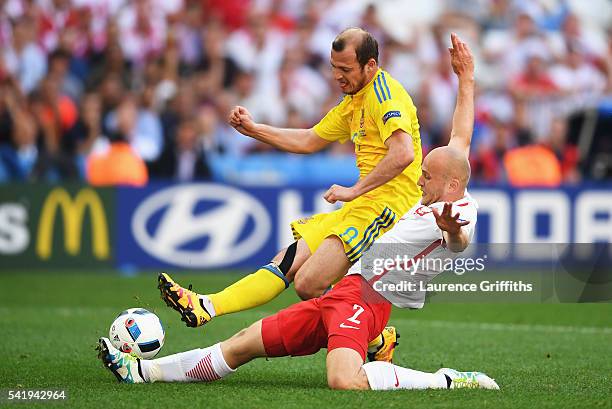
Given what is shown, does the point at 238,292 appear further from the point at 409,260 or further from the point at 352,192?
the point at 409,260

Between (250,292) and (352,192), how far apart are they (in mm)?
1018

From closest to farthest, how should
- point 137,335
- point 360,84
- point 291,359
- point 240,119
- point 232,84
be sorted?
point 137,335, point 360,84, point 240,119, point 291,359, point 232,84

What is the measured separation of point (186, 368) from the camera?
22.2 feet

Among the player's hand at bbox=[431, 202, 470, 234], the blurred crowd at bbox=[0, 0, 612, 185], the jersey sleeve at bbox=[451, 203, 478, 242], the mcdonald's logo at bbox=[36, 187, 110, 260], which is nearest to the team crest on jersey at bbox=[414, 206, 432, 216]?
the jersey sleeve at bbox=[451, 203, 478, 242]

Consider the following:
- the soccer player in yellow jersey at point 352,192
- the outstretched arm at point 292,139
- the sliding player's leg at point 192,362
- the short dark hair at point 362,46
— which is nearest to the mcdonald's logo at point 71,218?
the outstretched arm at point 292,139

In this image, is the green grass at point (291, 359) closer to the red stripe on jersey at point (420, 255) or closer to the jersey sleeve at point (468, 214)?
the red stripe on jersey at point (420, 255)

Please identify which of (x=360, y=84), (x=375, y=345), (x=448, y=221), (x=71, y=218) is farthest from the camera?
(x=71, y=218)

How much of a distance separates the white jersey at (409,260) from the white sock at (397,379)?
47cm

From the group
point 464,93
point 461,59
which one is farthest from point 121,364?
point 461,59

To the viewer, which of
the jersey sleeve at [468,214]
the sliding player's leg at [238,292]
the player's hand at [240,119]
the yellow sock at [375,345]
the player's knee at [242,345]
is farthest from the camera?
the player's hand at [240,119]

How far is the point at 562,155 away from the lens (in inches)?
621

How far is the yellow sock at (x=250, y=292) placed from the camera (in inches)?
286

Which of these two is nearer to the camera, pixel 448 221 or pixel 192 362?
pixel 448 221

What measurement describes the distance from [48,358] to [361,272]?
2.51 meters
